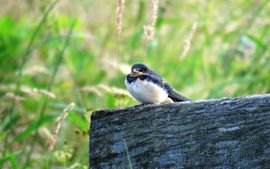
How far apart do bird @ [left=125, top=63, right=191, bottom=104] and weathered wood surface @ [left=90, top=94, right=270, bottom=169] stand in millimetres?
247

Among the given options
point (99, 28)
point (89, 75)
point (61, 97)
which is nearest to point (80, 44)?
point (99, 28)

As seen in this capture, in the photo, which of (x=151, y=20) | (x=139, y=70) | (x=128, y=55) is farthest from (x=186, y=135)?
(x=128, y=55)

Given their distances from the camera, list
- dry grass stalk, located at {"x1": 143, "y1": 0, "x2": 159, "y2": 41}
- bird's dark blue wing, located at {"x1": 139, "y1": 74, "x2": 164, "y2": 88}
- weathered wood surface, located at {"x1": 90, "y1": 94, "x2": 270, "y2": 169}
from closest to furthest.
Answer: weathered wood surface, located at {"x1": 90, "y1": 94, "x2": 270, "y2": 169} < bird's dark blue wing, located at {"x1": 139, "y1": 74, "x2": 164, "y2": 88} < dry grass stalk, located at {"x1": 143, "y1": 0, "x2": 159, "y2": 41}

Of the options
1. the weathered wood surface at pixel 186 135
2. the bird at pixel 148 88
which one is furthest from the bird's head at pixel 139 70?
the weathered wood surface at pixel 186 135

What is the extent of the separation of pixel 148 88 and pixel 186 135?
0.44m

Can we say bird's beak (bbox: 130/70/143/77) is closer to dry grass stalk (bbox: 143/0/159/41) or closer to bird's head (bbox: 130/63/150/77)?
bird's head (bbox: 130/63/150/77)

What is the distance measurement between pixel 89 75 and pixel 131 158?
4092mm

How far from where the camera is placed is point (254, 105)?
2.69 m

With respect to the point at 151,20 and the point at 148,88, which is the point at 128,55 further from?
the point at 148,88

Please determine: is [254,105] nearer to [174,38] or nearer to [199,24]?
[199,24]

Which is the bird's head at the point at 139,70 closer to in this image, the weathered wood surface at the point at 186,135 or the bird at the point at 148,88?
the bird at the point at 148,88

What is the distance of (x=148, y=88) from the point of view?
3.12m

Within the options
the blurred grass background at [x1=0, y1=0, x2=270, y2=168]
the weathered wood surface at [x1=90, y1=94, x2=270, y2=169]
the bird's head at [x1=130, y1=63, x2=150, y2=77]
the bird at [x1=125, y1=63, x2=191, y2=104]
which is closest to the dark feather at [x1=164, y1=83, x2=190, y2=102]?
the bird at [x1=125, y1=63, x2=191, y2=104]

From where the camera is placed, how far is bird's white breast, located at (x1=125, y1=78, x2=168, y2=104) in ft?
10.0
